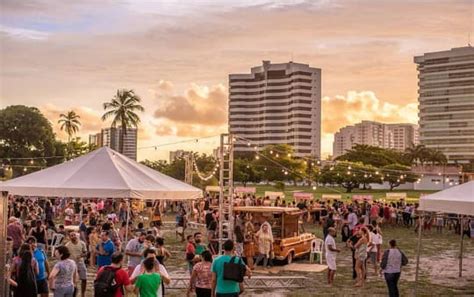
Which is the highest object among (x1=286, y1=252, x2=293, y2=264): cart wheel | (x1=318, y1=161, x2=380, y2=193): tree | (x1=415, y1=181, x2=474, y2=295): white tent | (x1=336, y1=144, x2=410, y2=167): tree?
(x1=336, y1=144, x2=410, y2=167): tree

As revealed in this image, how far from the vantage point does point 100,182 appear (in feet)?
48.5

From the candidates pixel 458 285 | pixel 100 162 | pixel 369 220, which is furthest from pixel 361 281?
pixel 369 220

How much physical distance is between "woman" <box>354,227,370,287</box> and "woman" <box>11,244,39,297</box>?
884 cm

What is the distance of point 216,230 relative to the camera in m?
22.2

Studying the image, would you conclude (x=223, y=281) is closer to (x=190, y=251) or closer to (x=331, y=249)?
(x=190, y=251)

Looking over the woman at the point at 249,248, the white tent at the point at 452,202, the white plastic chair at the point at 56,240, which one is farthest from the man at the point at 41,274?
the white plastic chair at the point at 56,240

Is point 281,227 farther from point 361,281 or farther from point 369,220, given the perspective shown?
point 369,220

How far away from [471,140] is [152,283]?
173699 millimetres

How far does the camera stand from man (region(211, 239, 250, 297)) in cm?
934

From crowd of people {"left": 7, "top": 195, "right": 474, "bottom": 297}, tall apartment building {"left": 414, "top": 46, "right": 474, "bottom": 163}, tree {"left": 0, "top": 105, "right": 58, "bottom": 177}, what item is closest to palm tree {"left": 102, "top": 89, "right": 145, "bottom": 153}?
tree {"left": 0, "top": 105, "right": 58, "bottom": 177}

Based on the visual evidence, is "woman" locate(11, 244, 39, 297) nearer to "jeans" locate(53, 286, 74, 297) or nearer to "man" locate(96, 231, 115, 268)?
"jeans" locate(53, 286, 74, 297)

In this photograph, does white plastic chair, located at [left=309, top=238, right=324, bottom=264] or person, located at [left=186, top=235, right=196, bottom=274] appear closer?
person, located at [left=186, top=235, right=196, bottom=274]

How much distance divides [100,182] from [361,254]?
22.3ft

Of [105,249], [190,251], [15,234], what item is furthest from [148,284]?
[15,234]
